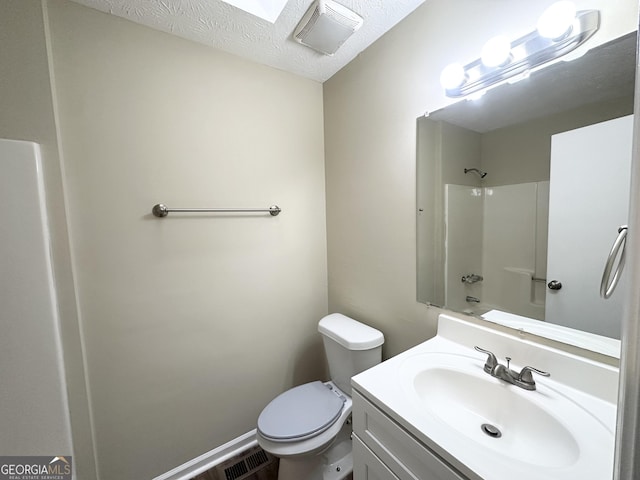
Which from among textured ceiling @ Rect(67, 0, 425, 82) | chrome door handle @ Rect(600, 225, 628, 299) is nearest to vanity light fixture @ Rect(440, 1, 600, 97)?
textured ceiling @ Rect(67, 0, 425, 82)

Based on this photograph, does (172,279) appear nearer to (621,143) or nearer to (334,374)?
(334,374)

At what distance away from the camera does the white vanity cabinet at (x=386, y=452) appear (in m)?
0.64

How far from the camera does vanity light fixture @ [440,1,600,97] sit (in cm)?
72

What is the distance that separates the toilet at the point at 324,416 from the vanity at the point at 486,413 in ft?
0.95

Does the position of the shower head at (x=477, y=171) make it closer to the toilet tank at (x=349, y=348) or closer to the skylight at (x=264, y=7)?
the toilet tank at (x=349, y=348)

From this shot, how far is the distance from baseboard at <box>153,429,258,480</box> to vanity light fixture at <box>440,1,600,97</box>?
2090 mm

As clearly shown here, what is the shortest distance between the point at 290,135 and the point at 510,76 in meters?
1.10

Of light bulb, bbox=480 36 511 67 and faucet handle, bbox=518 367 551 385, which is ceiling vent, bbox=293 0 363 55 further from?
faucet handle, bbox=518 367 551 385

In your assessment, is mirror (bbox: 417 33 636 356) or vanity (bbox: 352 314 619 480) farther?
mirror (bbox: 417 33 636 356)

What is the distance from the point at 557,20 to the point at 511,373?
1.07m

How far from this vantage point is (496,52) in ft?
2.78

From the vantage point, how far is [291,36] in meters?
1.24

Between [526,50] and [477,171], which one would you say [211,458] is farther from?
[526,50]

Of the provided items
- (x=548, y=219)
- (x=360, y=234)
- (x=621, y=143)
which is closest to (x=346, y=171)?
(x=360, y=234)
